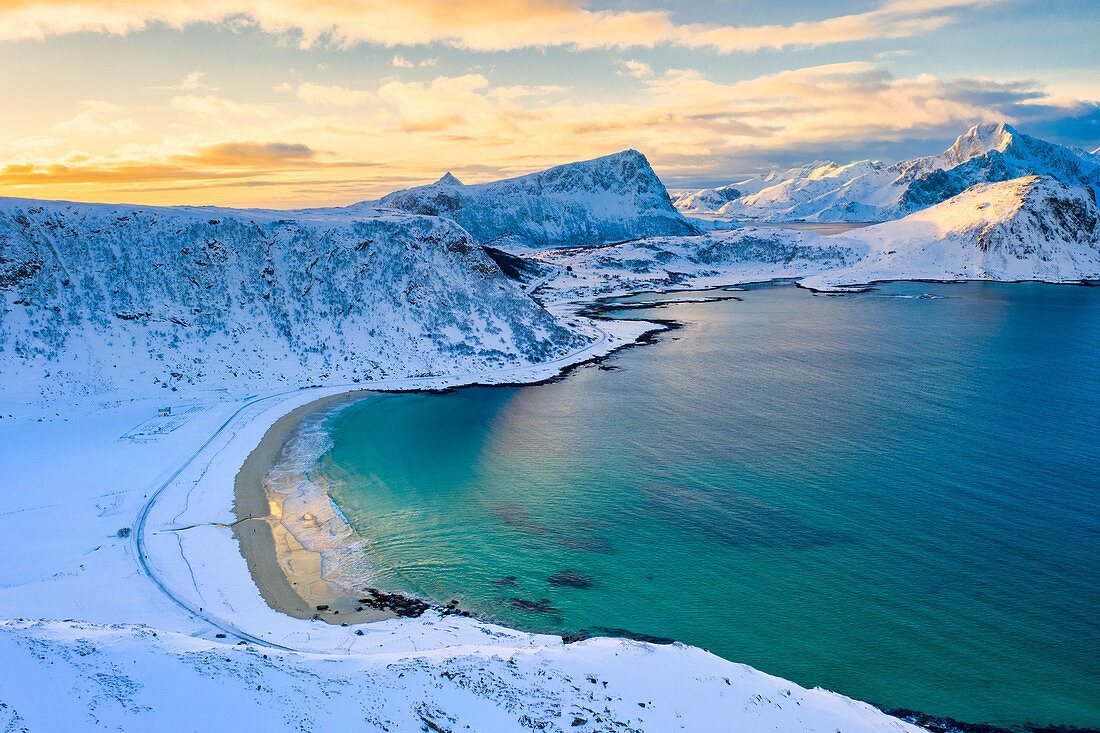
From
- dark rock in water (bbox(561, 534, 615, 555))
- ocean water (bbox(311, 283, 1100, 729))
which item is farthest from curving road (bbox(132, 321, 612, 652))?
dark rock in water (bbox(561, 534, 615, 555))

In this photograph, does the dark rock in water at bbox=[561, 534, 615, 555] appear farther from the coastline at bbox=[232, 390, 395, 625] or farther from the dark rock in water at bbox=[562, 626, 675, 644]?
the coastline at bbox=[232, 390, 395, 625]

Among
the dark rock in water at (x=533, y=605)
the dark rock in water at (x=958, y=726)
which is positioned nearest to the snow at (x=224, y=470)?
the dark rock in water at (x=958, y=726)

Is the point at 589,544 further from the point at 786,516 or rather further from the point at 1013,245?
the point at 1013,245

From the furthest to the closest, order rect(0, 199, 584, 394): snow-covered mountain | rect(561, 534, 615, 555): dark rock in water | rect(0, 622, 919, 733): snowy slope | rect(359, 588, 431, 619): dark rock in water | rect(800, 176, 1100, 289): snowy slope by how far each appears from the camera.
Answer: rect(800, 176, 1100, 289): snowy slope < rect(0, 199, 584, 394): snow-covered mountain < rect(561, 534, 615, 555): dark rock in water < rect(359, 588, 431, 619): dark rock in water < rect(0, 622, 919, 733): snowy slope

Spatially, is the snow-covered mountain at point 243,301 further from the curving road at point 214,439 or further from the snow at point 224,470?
the curving road at point 214,439

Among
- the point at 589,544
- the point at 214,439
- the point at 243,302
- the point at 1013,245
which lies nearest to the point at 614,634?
the point at 589,544
